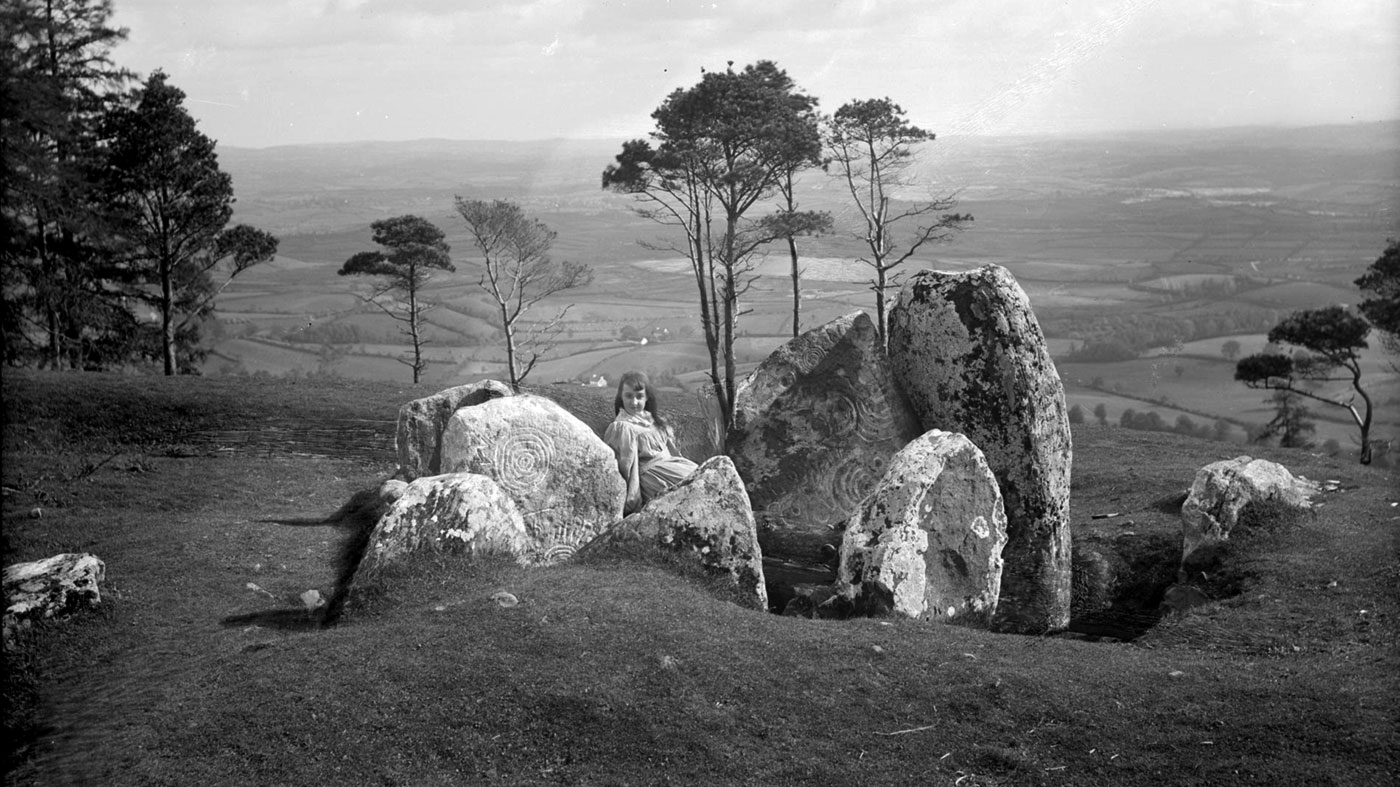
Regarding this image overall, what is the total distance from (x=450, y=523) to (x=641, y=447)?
3.41 metres

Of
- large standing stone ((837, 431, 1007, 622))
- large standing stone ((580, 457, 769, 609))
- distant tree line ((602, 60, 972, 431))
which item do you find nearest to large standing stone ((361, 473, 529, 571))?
large standing stone ((580, 457, 769, 609))

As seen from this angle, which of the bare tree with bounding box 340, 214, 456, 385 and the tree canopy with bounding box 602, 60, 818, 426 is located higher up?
the tree canopy with bounding box 602, 60, 818, 426

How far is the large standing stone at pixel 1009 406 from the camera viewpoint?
12.6 m

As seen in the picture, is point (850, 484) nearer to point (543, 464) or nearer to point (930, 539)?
point (930, 539)

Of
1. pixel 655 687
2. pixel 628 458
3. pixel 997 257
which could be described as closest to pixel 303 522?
pixel 628 458

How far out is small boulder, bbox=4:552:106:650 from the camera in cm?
1059

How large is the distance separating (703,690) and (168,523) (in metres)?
9.91

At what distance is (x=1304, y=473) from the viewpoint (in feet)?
62.7

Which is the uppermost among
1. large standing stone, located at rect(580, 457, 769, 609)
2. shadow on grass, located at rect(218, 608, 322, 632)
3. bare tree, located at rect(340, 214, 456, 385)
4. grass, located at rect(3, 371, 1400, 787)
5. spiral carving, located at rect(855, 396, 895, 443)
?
bare tree, located at rect(340, 214, 456, 385)

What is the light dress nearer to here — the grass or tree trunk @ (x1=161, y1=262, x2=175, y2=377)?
the grass

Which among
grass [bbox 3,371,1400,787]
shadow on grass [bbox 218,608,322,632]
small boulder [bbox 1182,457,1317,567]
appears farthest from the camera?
small boulder [bbox 1182,457,1317,567]

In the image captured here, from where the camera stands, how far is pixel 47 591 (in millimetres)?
10797

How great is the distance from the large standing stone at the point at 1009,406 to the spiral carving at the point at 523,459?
15.6ft

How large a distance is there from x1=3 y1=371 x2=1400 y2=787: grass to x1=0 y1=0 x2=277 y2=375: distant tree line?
23.0 metres
